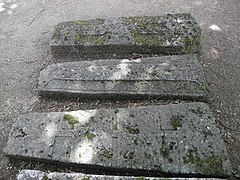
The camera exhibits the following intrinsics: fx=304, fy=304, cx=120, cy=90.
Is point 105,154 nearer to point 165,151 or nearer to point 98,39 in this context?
point 165,151

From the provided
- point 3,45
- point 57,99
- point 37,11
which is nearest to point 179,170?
point 57,99

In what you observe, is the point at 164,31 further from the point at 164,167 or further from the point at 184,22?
the point at 164,167

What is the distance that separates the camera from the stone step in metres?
2.91

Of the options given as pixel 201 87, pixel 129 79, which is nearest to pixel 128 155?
pixel 129 79

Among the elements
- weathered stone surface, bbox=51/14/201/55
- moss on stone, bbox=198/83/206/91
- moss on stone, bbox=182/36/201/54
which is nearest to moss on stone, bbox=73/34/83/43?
weathered stone surface, bbox=51/14/201/55

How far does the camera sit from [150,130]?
3156mm

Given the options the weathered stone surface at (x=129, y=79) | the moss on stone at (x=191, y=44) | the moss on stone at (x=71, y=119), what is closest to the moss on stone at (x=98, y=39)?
the weathered stone surface at (x=129, y=79)

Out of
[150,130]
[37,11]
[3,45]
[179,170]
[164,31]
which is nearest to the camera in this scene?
[179,170]

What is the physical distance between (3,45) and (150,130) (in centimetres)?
305

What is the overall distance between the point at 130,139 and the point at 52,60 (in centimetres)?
201

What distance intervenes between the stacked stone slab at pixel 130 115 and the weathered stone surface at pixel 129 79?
12mm

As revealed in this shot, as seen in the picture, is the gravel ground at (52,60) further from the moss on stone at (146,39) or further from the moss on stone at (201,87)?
the moss on stone at (146,39)

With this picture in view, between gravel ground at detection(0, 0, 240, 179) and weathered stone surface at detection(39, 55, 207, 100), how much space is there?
150 millimetres

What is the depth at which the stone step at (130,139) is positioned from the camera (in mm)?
2906
